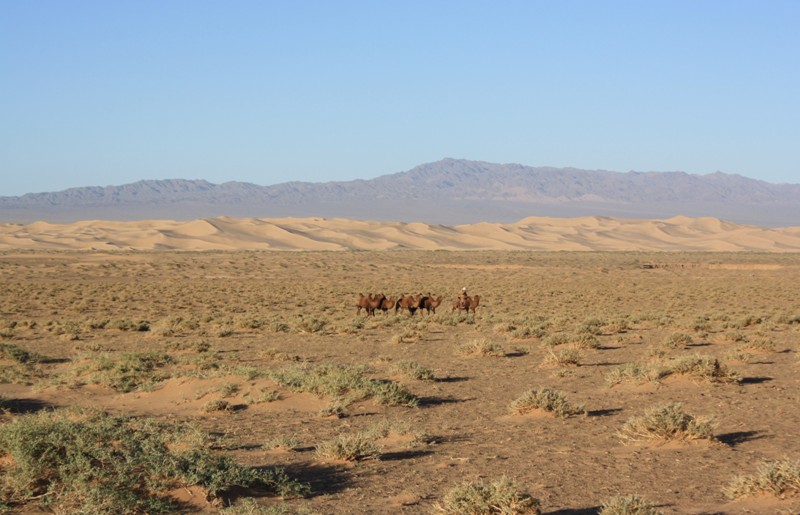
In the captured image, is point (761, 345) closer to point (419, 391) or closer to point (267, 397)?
Result: point (419, 391)

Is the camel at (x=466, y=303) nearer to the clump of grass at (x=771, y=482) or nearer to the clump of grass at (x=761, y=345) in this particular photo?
the clump of grass at (x=761, y=345)

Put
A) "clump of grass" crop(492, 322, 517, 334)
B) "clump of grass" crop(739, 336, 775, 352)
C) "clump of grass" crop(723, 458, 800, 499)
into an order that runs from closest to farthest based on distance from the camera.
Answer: "clump of grass" crop(723, 458, 800, 499), "clump of grass" crop(739, 336, 775, 352), "clump of grass" crop(492, 322, 517, 334)

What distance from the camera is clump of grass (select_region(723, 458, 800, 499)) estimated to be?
7.46 metres

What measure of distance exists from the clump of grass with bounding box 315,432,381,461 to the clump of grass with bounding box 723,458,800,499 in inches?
146

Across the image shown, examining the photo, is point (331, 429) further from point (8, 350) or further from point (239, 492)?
point (8, 350)

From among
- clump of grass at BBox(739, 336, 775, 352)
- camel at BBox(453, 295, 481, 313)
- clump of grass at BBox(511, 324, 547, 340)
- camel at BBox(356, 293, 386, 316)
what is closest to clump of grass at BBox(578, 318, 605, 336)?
clump of grass at BBox(511, 324, 547, 340)

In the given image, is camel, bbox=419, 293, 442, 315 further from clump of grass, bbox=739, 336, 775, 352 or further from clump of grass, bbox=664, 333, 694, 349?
clump of grass, bbox=739, 336, 775, 352


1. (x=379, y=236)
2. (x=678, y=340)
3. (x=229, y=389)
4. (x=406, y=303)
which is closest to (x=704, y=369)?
(x=678, y=340)

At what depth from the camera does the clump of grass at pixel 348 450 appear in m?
9.23

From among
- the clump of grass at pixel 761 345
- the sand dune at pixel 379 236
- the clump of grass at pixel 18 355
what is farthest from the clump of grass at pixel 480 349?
the sand dune at pixel 379 236

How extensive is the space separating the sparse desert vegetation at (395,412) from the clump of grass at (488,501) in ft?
0.06

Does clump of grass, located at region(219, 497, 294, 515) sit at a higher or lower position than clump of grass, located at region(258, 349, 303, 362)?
higher

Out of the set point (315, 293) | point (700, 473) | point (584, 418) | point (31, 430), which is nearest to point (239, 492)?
point (31, 430)

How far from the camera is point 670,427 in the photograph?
9930 mm
